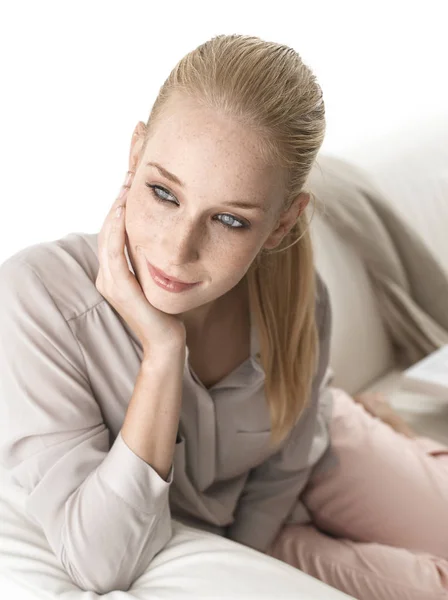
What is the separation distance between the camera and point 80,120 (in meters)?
1.93

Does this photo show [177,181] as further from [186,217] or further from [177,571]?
[177,571]

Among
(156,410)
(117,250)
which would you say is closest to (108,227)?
(117,250)

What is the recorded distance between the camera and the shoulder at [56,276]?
118cm

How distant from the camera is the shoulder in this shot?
1.18m

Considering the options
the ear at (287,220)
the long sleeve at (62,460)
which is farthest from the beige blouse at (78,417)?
the ear at (287,220)

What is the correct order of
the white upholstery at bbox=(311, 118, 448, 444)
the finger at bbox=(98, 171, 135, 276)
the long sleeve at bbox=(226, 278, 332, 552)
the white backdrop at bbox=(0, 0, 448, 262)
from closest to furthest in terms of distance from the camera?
1. the finger at bbox=(98, 171, 135, 276)
2. the long sleeve at bbox=(226, 278, 332, 552)
3. the white backdrop at bbox=(0, 0, 448, 262)
4. the white upholstery at bbox=(311, 118, 448, 444)

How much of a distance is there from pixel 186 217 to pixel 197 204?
0.08ft

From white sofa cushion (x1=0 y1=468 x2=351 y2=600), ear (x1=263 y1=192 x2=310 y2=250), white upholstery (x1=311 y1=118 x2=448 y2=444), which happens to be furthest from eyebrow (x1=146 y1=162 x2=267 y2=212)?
white upholstery (x1=311 y1=118 x2=448 y2=444)

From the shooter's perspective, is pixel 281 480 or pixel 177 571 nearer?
pixel 177 571

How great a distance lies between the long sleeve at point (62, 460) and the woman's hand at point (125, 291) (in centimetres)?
8

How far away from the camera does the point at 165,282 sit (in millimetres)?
1158

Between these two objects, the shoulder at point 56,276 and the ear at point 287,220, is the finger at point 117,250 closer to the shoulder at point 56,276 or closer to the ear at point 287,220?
the shoulder at point 56,276

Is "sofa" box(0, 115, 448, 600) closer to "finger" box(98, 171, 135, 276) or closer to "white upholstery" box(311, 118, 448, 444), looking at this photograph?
"white upholstery" box(311, 118, 448, 444)

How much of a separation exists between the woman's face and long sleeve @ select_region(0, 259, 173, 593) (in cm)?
15
